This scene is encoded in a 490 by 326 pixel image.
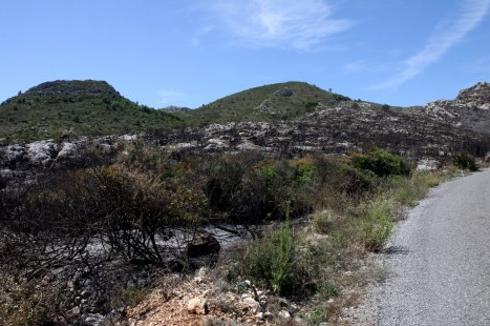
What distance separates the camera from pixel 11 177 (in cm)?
2606

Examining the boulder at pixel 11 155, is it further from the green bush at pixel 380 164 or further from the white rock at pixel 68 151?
the green bush at pixel 380 164

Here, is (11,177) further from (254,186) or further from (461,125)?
(461,125)

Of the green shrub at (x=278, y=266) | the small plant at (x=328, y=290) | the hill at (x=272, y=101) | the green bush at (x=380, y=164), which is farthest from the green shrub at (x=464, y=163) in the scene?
the small plant at (x=328, y=290)

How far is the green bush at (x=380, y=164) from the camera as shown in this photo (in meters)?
29.1

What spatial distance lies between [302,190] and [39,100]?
5950 cm

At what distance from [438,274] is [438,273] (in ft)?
0.18

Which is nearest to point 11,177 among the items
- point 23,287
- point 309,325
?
point 23,287

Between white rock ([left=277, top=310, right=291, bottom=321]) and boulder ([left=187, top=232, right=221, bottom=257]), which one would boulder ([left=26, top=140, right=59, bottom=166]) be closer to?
boulder ([left=187, top=232, right=221, bottom=257])

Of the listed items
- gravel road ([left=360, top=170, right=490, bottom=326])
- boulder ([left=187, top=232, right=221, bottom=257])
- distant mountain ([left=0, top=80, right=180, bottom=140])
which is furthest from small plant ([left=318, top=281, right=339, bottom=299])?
distant mountain ([left=0, top=80, right=180, bottom=140])

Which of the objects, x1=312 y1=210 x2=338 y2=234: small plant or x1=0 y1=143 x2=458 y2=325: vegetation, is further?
x1=312 y1=210 x2=338 y2=234: small plant

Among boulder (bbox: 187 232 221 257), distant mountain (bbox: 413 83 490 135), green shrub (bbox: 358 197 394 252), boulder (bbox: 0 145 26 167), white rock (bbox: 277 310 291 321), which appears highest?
distant mountain (bbox: 413 83 490 135)

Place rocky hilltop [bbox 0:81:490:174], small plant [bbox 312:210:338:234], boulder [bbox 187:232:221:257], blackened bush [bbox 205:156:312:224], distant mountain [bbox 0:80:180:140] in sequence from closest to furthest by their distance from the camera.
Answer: small plant [bbox 312:210:338:234]
boulder [bbox 187:232:221:257]
blackened bush [bbox 205:156:312:224]
rocky hilltop [bbox 0:81:490:174]
distant mountain [bbox 0:80:180:140]

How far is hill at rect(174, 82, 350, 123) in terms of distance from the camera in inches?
2898

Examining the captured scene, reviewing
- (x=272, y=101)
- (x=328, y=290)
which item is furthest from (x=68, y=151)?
(x=272, y=101)
